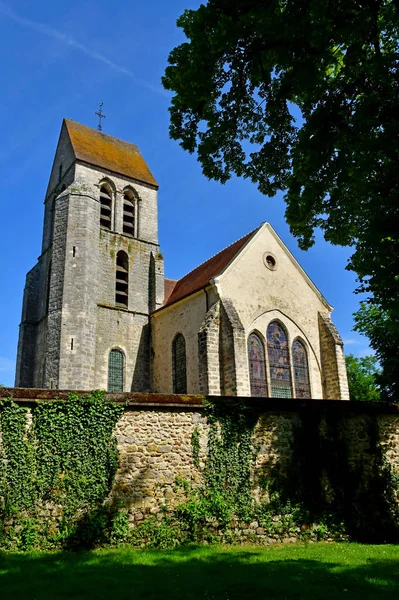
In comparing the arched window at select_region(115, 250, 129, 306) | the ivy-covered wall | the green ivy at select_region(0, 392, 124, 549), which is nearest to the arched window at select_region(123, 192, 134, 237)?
the arched window at select_region(115, 250, 129, 306)

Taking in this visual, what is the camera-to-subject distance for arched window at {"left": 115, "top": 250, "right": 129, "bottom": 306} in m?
24.6

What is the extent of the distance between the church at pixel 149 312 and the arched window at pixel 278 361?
0.05 m

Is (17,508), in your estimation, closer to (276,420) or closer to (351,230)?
(276,420)

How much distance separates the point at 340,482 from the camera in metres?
11.7

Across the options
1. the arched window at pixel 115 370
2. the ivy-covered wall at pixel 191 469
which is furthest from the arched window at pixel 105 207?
the ivy-covered wall at pixel 191 469

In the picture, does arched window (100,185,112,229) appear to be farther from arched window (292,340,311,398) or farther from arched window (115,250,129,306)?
arched window (292,340,311,398)

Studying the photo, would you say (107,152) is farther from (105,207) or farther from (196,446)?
(196,446)

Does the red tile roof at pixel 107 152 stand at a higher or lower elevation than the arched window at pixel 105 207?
higher

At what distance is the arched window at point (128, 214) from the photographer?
26.9 metres

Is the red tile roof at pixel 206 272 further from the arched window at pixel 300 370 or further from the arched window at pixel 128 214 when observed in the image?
the arched window at pixel 300 370

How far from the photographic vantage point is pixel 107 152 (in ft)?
94.3

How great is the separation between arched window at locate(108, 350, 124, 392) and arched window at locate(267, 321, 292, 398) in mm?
7217

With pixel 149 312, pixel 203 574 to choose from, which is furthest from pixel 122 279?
pixel 203 574

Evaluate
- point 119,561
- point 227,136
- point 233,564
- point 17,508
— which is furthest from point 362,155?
point 17,508
